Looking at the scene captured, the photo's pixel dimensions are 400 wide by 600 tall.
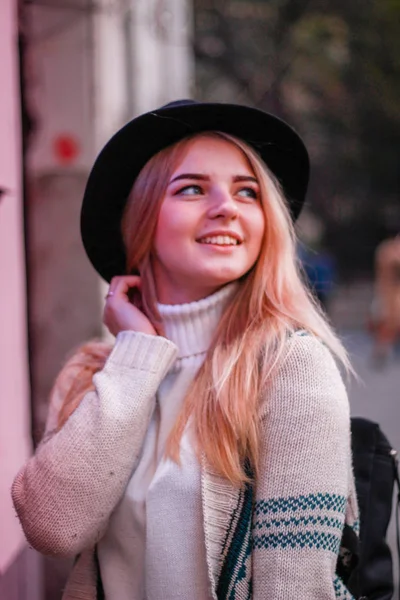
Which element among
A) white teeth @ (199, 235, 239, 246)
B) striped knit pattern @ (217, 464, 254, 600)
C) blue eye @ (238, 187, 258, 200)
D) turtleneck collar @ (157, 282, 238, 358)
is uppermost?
blue eye @ (238, 187, 258, 200)

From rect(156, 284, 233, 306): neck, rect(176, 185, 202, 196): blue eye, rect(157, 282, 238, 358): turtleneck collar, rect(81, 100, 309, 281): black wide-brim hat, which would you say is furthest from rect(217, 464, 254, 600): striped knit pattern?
rect(81, 100, 309, 281): black wide-brim hat

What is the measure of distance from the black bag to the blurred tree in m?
12.3

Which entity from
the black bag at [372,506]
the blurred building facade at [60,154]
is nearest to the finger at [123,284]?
the black bag at [372,506]

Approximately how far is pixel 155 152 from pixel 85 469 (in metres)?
0.91

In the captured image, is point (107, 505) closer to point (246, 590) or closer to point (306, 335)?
point (246, 590)

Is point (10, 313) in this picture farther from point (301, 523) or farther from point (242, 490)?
point (301, 523)

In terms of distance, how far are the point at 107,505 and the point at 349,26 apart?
1683 centimetres

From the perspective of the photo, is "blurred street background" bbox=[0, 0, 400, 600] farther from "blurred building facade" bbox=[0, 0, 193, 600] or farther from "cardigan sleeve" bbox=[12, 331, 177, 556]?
"cardigan sleeve" bbox=[12, 331, 177, 556]

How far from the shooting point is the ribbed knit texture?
5.99 ft

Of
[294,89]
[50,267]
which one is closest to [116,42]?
[50,267]

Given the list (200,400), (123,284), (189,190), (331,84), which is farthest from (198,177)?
(331,84)

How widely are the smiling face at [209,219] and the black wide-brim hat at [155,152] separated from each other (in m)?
0.07

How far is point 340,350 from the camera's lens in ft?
7.13

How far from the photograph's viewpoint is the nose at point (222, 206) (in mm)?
2125
